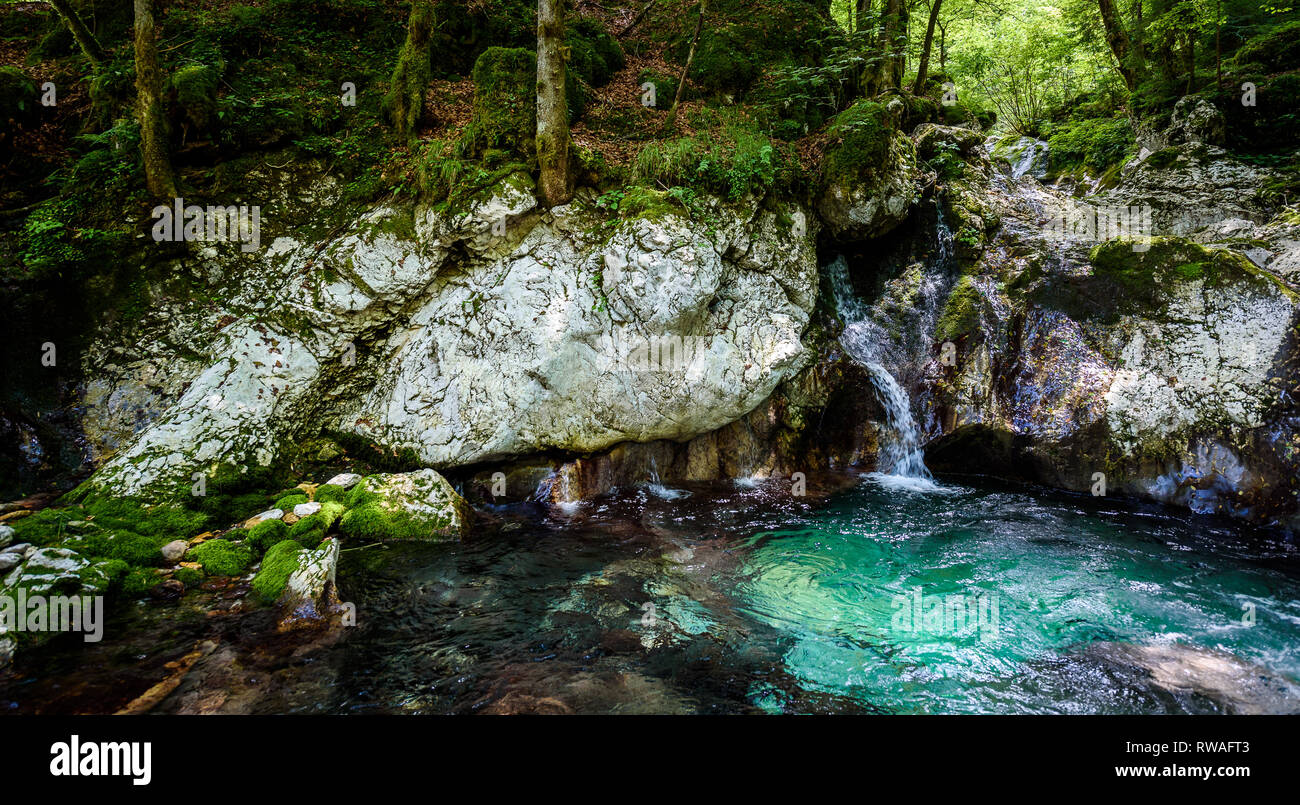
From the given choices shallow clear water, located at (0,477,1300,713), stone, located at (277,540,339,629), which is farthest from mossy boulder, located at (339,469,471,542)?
stone, located at (277,540,339,629)

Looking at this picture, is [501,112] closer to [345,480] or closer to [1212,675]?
[345,480]

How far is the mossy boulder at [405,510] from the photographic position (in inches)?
297

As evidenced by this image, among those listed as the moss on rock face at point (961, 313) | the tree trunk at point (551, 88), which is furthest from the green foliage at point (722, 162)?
the moss on rock face at point (961, 313)

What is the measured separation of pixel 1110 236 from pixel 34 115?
787 inches

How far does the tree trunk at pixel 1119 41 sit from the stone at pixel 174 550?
78.5 ft

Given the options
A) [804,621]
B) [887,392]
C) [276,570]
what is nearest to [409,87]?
[276,570]

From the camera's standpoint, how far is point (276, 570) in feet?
19.9

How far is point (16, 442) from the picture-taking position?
305 inches

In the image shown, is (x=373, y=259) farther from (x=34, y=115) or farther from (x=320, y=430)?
(x=34, y=115)

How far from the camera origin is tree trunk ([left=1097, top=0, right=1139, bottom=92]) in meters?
15.0

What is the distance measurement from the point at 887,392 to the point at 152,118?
13.8m

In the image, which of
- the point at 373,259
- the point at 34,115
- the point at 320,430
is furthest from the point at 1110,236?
the point at 34,115

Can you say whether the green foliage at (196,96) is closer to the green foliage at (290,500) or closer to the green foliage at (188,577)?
the green foliage at (290,500)
